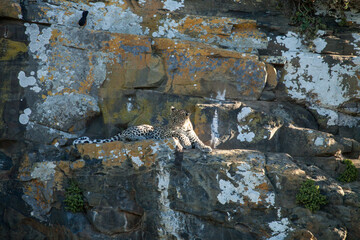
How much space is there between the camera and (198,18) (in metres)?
12.5

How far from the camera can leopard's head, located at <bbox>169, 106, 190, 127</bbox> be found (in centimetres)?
1064

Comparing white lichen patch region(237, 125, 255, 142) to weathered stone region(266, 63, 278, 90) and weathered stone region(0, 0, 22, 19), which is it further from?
weathered stone region(0, 0, 22, 19)

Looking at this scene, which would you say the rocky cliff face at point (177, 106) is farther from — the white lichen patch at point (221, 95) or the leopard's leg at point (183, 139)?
the leopard's leg at point (183, 139)

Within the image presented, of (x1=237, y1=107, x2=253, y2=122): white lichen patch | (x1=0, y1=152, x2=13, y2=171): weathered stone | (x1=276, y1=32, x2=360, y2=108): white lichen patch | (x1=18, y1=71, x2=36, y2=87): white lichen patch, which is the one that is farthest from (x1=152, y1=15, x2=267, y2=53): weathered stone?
(x1=0, y1=152, x2=13, y2=171): weathered stone

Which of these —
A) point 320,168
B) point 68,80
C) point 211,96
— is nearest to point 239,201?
point 320,168

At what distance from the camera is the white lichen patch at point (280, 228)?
8.83m

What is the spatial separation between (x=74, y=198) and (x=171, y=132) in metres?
2.63

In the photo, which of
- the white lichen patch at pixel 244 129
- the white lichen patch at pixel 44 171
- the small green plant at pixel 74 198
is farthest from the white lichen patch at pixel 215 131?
the white lichen patch at pixel 44 171

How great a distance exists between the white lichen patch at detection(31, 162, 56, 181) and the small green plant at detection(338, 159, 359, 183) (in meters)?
6.43

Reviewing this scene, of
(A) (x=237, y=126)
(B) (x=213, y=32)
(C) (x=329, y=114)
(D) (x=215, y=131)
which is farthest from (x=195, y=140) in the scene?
(C) (x=329, y=114)

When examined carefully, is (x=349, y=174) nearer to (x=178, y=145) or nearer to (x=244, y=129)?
(x=244, y=129)

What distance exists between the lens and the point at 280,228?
8.87 meters

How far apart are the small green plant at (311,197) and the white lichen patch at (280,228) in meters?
0.48

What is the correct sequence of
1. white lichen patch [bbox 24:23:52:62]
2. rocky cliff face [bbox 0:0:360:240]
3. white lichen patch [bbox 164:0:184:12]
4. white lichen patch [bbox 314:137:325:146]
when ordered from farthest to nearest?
white lichen patch [bbox 164:0:184:12] → white lichen patch [bbox 24:23:52:62] → white lichen patch [bbox 314:137:325:146] → rocky cliff face [bbox 0:0:360:240]
